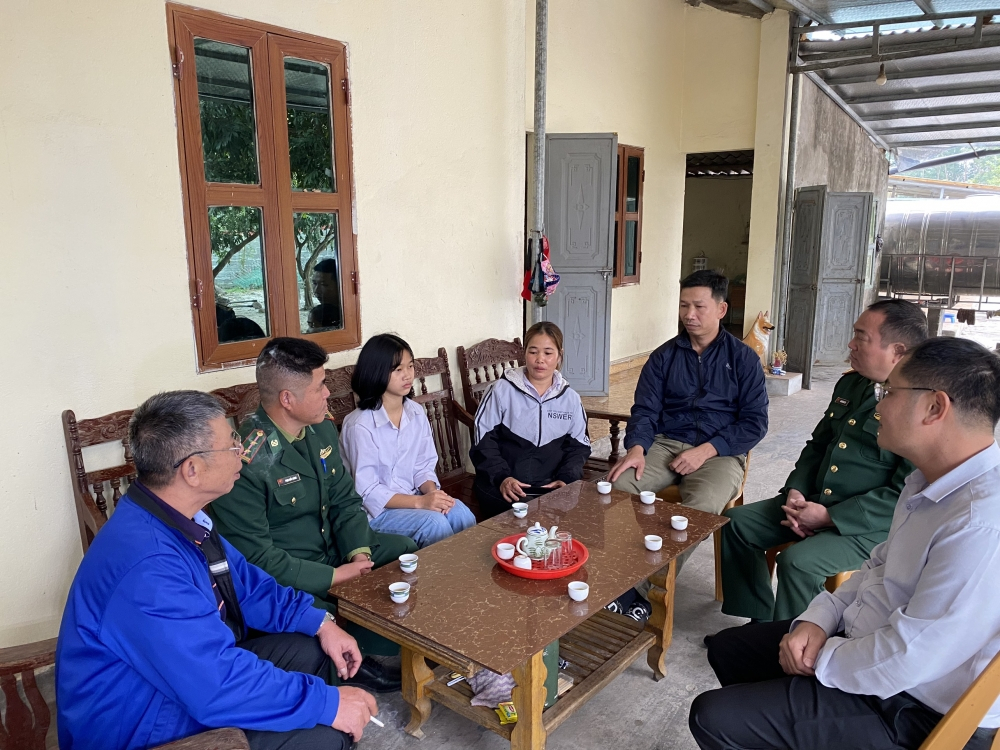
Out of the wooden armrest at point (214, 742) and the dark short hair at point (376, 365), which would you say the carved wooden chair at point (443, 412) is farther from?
the wooden armrest at point (214, 742)

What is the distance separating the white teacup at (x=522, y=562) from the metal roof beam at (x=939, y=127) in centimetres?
998

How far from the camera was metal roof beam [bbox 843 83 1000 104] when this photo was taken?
759 cm

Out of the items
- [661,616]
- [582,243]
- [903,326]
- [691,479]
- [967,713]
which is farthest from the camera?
[582,243]

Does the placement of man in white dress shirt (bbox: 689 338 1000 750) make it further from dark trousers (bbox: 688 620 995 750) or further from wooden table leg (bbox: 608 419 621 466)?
wooden table leg (bbox: 608 419 621 466)

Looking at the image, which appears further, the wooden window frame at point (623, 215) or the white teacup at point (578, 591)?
the wooden window frame at point (623, 215)

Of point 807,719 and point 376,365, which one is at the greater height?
point 376,365

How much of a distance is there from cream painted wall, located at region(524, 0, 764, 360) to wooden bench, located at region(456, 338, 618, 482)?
2659 mm

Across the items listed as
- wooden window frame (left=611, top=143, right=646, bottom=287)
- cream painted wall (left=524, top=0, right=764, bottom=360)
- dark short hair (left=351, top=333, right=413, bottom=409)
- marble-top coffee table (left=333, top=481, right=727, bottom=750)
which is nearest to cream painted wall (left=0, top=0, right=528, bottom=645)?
dark short hair (left=351, top=333, right=413, bottom=409)

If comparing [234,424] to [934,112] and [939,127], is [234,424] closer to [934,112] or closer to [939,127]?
[934,112]

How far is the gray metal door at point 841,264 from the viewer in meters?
7.04

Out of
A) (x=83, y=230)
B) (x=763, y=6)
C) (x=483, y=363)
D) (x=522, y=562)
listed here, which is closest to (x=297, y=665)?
(x=522, y=562)

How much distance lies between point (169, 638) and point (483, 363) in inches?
105

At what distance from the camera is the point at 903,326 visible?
2.22 m

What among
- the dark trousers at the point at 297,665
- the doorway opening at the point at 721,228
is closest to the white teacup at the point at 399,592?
the dark trousers at the point at 297,665
